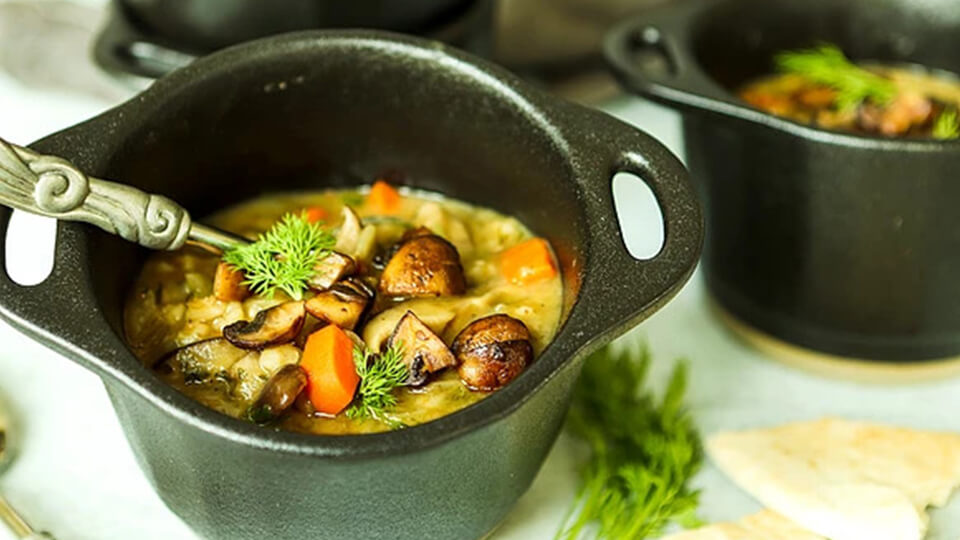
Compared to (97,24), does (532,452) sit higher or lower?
lower

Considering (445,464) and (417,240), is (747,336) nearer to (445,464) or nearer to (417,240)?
(417,240)

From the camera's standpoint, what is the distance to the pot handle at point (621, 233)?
1829 mm

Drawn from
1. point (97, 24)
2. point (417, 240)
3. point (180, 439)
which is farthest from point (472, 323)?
point (97, 24)

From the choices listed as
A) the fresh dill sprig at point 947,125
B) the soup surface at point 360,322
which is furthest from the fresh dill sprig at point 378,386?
the fresh dill sprig at point 947,125

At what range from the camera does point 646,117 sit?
3178mm

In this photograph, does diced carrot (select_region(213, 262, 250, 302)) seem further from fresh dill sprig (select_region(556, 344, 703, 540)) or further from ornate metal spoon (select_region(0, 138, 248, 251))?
fresh dill sprig (select_region(556, 344, 703, 540))

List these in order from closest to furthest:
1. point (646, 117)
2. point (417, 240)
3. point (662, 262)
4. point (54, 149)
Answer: point (662, 262)
point (54, 149)
point (417, 240)
point (646, 117)

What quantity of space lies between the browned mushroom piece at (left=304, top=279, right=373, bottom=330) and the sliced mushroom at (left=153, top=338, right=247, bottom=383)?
12 centimetres

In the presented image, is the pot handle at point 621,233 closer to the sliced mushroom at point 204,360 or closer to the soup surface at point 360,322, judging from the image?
the soup surface at point 360,322

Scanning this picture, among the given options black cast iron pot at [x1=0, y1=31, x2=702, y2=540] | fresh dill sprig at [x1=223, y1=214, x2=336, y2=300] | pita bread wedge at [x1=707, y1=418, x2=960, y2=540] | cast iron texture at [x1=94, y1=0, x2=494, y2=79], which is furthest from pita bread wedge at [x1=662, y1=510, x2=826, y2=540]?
cast iron texture at [x1=94, y1=0, x2=494, y2=79]

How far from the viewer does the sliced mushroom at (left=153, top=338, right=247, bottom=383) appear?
198 centimetres

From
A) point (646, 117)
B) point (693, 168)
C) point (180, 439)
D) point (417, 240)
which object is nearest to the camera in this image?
point (180, 439)

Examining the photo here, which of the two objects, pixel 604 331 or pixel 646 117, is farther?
pixel 646 117

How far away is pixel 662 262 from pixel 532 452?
313mm
